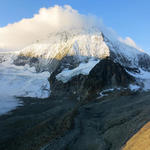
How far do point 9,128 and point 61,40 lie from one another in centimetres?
12914

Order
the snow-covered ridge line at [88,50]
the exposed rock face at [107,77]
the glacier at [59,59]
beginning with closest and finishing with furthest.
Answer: the exposed rock face at [107,77], the glacier at [59,59], the snow-covered ridge line at [88,50]

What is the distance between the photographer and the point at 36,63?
14188 cm

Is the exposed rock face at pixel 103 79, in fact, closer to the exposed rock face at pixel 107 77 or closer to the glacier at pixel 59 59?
the exposed rock face at pixel 107 77

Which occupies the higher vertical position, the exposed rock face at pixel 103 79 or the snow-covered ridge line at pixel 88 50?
the snow-covered ridge line at pixel 88 50

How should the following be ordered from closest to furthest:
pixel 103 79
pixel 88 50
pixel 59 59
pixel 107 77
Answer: pixel 103 79 → pixel 107 77 → pixel 88 50 → pixel 59 59

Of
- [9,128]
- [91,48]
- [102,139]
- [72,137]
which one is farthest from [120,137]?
[91,48]

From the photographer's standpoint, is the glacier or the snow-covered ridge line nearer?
the glacier

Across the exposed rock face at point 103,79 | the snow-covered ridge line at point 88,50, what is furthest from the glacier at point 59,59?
the exposed rock face at point 103,79

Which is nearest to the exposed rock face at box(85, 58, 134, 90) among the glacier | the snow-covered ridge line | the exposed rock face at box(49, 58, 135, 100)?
the exposed rock face at box(49, 58, 135, 100)

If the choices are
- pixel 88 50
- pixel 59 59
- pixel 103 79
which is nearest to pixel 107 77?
pixel 103 79

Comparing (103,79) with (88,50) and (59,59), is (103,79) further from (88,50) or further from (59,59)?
(59,59)

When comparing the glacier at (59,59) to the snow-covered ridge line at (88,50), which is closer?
the glacier at (59,59)

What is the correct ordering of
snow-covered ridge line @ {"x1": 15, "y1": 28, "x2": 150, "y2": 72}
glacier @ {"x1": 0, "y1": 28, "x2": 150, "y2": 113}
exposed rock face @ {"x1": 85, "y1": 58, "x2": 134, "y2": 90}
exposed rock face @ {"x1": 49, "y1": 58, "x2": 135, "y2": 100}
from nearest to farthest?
exposed rock face @ {"x1": 49, "y1": 58, "x2": 135, "y2": 100} → exposed rock face @ {"x1": 85, "y1": 58, "x2": 134, "y2": 90} → glacier @ {"x1": 0, "y1": 28, "x2": 150, "y2": 113} → snow-covered ridge line @ {"x1": 15, "y1": 28, "x2": 150, "y2": 72}

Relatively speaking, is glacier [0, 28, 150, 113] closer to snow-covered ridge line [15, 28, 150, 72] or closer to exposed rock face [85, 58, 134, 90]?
snow-covered ridge line [15, 28, 150, 72]
